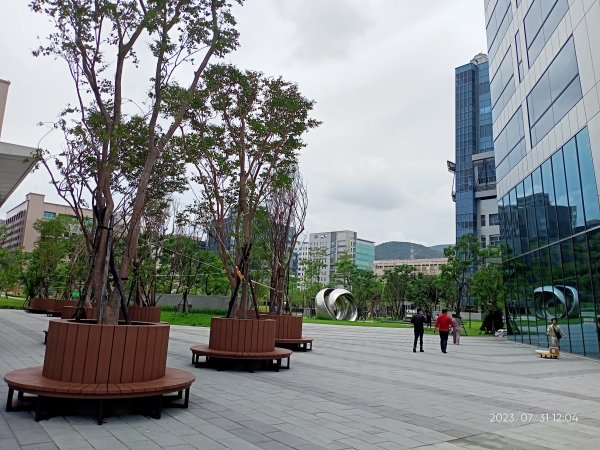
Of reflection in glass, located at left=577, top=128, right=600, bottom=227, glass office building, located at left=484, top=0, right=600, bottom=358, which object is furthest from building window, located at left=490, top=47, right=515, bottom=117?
reflection in glass, located at left=577, top=128, right=600, bottom=227

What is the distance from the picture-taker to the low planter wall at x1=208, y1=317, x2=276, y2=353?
9.83 metres

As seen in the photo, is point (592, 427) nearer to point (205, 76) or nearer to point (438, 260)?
point (205, 76)

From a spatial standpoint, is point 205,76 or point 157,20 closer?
point 157,20

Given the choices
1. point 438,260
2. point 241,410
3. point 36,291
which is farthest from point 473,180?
point 241,410

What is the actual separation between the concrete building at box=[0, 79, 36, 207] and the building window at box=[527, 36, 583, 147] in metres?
16.5

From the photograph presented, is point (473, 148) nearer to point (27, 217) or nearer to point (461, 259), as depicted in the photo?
point (461, 259)

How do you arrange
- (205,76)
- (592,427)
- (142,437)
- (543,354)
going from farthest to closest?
(543,354), (205,76), (592,427), (142,437)

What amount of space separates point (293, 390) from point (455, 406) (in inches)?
102

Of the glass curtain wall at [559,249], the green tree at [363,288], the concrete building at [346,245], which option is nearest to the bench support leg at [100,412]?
the glass curtain wall at [559,249]

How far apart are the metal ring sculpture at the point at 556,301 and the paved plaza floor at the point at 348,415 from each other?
5.47 m

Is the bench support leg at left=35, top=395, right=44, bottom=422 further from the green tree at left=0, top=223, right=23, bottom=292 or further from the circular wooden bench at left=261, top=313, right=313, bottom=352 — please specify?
the green tree at left=0, top=223, right=23, bottom=292

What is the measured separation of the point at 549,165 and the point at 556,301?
528 cm

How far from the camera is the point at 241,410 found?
611cm

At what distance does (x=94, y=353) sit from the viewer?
17.8ft
